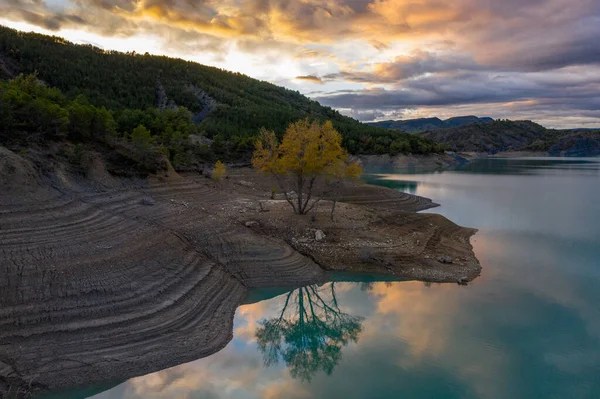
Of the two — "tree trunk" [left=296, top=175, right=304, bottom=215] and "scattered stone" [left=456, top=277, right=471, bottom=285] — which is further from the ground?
"tree trunk" [left=296, top=175, right=304, bottom=215]

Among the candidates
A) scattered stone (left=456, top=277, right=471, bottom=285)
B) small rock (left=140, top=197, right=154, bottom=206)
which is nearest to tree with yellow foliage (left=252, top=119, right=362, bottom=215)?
small rock (left=140, top=197, right=154, bottom=206)

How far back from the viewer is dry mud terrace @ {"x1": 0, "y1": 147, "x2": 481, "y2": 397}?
14.6m

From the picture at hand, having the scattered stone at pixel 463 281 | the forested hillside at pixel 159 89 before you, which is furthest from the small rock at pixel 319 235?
the forested hillside at pixel 159 89

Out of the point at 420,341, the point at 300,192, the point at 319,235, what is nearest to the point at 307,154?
the point at 300,192

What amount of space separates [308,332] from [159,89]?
117m

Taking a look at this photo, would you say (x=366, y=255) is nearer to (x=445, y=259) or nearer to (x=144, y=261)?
(x=445, y=259)

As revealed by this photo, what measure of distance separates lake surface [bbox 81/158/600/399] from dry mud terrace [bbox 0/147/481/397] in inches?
48.1

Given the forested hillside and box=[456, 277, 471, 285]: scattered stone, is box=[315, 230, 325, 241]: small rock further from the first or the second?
the forested hillside

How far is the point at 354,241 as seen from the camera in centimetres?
2847

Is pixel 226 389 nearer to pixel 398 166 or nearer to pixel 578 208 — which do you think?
pixel 578 208

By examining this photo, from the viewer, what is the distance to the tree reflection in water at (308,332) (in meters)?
16.6

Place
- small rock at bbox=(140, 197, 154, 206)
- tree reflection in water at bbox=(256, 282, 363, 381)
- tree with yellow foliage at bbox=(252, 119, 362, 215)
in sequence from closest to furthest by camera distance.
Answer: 1. tree reflection in water at bbox=(256, 282, 363, 381)
2. small rock at bbox=(140, 197, 154, 206)
3. tree with yellow foliage at bbox=(252, 119, 362, 215)

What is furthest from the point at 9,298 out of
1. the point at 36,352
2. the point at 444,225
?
the point at 444,225

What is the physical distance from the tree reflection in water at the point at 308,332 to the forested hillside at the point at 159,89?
48.4 meters
